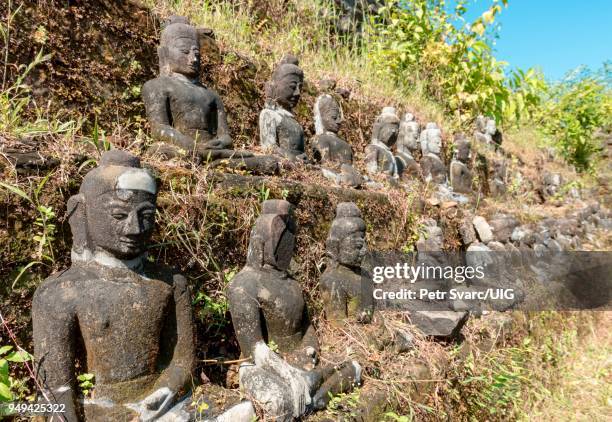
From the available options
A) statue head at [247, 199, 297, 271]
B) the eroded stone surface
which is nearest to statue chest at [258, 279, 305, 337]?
statue head at [247, 199, 297, 271]

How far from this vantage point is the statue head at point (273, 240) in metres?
2.69

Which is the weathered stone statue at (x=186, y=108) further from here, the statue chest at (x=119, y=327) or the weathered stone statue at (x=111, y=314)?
the statue chest at (x=119, y=327)

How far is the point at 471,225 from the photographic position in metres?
6.23

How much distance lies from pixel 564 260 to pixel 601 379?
10.3 ft

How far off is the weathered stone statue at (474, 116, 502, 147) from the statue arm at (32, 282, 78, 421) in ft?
32.4

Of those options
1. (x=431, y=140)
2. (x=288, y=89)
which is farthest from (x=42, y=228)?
(x=431, y=140)

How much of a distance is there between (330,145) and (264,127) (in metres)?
1.07

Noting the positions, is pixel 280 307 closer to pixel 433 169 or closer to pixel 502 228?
pixel 502 228

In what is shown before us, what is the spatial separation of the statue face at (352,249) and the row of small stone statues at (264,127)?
42.1 inches

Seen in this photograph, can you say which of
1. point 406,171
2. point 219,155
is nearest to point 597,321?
point 406,171

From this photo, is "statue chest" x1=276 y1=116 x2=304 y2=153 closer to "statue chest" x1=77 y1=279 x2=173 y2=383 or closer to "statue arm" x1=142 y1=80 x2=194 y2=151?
"statue arm" x1=142 y1=80 x2=194 y2=151

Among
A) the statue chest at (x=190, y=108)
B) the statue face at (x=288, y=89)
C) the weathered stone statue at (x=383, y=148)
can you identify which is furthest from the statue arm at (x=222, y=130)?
the weathered stone statue at (x=383, y=148)

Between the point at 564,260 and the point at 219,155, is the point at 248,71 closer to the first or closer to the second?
the point at 219,155

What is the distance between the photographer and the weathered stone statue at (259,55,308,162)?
16.4ft
